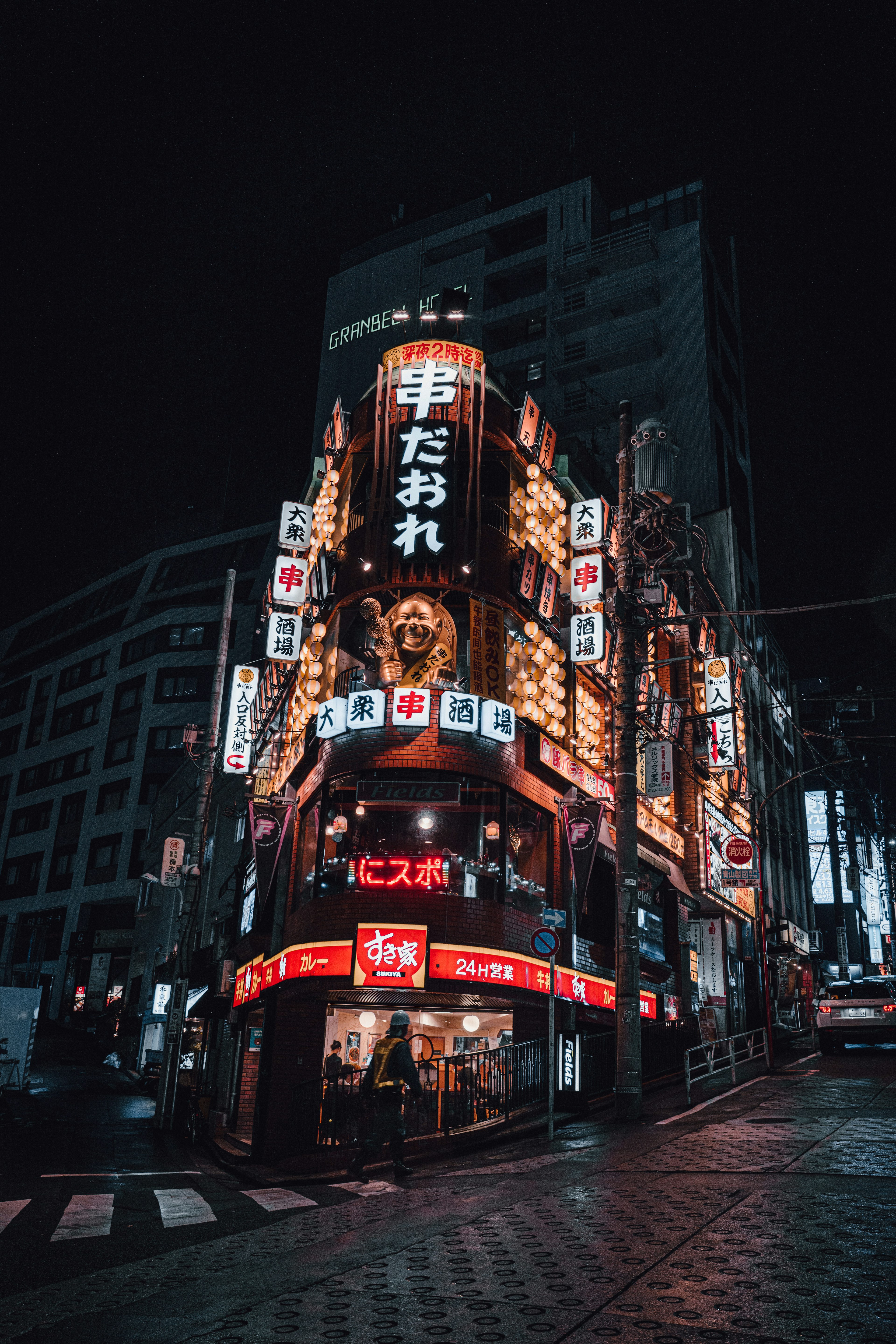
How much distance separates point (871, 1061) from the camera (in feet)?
73.1

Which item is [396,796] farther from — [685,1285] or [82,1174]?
[685,1285]

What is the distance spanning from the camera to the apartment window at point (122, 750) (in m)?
66.8

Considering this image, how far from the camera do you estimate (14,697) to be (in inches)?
3199

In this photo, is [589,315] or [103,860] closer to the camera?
[589,315]

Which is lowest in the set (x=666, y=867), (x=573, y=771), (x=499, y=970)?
(x=499, y=970)

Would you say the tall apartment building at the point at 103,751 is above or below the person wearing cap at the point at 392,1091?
above

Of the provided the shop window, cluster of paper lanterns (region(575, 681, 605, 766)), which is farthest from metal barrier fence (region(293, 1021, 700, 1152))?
cluster of paper lanterns (region(575, 681, 605, 766))

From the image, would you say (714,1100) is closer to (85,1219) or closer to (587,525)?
(85,1219)

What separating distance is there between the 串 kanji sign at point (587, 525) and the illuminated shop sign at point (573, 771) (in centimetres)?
615

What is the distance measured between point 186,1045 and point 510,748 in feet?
91.4

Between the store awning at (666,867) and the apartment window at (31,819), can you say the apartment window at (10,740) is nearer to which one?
the apartment window at (31,819)

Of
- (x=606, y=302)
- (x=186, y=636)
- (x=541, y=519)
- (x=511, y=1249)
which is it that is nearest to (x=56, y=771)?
(x=186, y=636)

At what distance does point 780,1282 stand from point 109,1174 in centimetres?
1217

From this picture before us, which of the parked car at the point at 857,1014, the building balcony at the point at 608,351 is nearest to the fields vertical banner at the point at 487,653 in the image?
the parked car at the point at 857,1014
